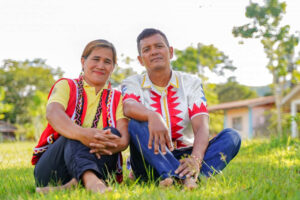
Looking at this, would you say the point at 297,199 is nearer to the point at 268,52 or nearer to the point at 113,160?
the point at 113,160

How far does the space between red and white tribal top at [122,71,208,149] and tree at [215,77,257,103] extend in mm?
46482

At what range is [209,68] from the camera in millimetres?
22500

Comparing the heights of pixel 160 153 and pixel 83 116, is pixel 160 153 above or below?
below

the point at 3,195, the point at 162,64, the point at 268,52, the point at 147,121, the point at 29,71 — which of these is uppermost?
the point at 29,71

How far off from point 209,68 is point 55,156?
68.0 feet

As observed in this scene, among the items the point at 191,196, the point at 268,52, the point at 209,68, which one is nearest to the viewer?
the point at 191,196

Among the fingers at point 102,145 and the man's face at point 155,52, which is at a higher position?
the man's face at point 155,52

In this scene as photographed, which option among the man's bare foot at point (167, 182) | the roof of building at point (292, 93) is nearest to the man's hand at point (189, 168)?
the man's bare foot at point (167, 182)

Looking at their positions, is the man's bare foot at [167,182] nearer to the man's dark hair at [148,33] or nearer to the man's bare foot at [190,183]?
the man's bare foot at [190,183]

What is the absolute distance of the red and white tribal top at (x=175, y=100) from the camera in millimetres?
3088

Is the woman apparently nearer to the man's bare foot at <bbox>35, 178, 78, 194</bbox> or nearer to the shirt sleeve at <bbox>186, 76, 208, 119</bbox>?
the man's bare foot at <bbox>35, 178, 78, 194</bbox>

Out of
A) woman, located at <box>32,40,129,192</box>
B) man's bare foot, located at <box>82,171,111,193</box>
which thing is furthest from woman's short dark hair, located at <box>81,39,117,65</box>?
man's bare foot, located at <box>82,171,111,193</box>

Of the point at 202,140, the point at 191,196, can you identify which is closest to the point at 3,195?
the point at 191,196

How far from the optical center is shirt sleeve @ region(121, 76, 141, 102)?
3.05 meters
